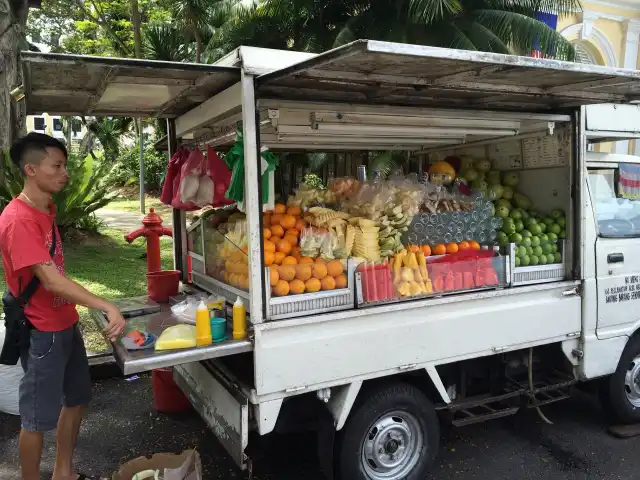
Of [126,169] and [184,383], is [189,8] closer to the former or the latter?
[184,383]

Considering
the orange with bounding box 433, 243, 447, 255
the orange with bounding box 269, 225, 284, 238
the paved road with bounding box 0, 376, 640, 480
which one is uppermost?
the orange with bounding box 269, 225, 284, 238

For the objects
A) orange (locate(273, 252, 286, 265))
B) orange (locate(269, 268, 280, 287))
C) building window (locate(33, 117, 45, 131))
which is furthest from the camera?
building window (locate(33, 117, 45, 131))

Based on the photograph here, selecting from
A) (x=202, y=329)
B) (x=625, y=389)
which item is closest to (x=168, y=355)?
(x=202, y=329)

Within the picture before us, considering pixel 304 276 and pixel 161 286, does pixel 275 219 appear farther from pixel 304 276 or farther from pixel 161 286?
pixel 161 286

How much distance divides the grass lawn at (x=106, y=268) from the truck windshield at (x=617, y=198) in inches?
174

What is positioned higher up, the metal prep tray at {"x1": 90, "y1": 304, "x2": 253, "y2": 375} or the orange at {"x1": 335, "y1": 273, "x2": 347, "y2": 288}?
the orange at {"x1": 335, "y1": 273, "x2": 347, "y2": 288}

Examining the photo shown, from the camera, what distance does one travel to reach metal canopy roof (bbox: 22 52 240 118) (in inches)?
92.3

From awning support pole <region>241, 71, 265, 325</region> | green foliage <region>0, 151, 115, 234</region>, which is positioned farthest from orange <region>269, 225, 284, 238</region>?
green foliage <region>0, 151, 115, 234</region>

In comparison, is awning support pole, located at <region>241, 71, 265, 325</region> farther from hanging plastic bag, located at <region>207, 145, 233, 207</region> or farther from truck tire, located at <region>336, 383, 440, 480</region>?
truck tire, located at <region>336, 383, 440, 480</region>

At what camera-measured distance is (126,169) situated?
22.4 m

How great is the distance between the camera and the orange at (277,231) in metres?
2.96

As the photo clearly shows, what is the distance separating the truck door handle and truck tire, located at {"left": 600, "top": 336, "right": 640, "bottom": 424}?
2.07 ft

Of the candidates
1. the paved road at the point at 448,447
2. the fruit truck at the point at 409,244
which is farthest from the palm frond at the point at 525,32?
the paved road at the point at 448,447

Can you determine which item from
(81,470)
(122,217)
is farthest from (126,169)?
(81,470)
